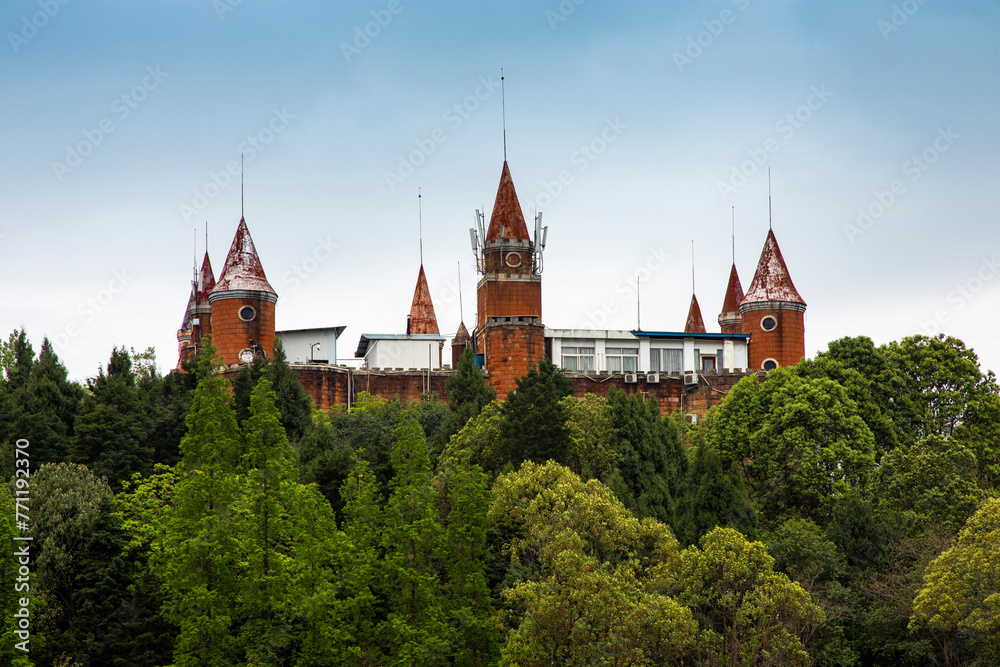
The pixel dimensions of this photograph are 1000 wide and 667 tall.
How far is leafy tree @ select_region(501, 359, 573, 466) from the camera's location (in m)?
42.2

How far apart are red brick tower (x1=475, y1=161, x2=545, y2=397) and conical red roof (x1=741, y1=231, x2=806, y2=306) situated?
1121cm

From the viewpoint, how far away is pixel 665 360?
66250 millimetres

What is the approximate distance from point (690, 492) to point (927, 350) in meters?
14.0

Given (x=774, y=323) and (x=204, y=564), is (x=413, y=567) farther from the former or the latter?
(x=774, y=323)

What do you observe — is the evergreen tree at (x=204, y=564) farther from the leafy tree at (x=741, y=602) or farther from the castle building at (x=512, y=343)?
the castle building at (x=512, y=343)

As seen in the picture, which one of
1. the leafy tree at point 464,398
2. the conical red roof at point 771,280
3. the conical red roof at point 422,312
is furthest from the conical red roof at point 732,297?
the leafy tree at point 464,398

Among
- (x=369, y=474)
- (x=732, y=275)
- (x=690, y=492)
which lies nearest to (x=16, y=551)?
(x=369, y=474)

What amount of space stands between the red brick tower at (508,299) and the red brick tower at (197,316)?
1504 centimetres

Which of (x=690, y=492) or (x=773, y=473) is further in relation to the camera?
(x=773, y=473)

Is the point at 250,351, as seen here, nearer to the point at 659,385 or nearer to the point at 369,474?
the point at 659,385

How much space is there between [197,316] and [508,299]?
18.9 meters

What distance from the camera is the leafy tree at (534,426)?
138 ft

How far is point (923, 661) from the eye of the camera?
36031mm

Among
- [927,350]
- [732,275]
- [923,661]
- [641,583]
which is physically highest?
[732,275]
